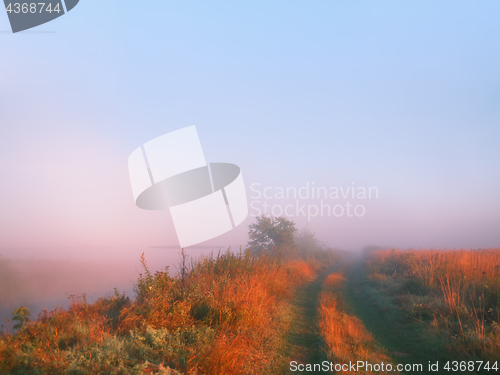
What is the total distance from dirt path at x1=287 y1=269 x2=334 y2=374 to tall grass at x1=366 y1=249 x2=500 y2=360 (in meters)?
2.83

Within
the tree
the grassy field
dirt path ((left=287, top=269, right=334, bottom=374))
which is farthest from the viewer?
the tree

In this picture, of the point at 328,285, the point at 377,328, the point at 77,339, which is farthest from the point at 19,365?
the point at 328,285

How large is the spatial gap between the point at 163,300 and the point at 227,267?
3.99 meters

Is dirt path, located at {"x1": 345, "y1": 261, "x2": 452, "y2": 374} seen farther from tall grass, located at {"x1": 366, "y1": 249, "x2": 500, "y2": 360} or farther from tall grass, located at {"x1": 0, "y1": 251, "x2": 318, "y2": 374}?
tall grass, located at {"x1": 0, "y1": 251, "x2": 318, "y2": 374}

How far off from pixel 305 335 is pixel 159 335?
13.5 feet

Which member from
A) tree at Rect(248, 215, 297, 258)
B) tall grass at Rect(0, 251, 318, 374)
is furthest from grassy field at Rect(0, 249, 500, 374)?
tree at Rect(248, 215, 297, 258)

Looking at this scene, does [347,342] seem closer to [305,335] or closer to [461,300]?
[305,335]

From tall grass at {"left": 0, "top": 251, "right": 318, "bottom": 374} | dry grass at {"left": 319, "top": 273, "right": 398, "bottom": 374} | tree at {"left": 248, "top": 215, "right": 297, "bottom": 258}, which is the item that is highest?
tall grass at {"left": 0, "top": 251, "right": 318, "bottom": 374}

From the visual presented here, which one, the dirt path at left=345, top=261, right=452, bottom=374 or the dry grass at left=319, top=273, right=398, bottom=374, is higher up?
the dry grass at left=319, top=273, right=398, bottom=374

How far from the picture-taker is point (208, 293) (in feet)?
20.0

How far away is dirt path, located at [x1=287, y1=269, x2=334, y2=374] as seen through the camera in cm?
546

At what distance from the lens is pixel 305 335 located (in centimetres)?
674

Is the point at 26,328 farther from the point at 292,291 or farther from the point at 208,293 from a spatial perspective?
the point at 292,291

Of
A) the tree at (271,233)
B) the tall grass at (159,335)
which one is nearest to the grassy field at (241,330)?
the tall grass at (159,335)
